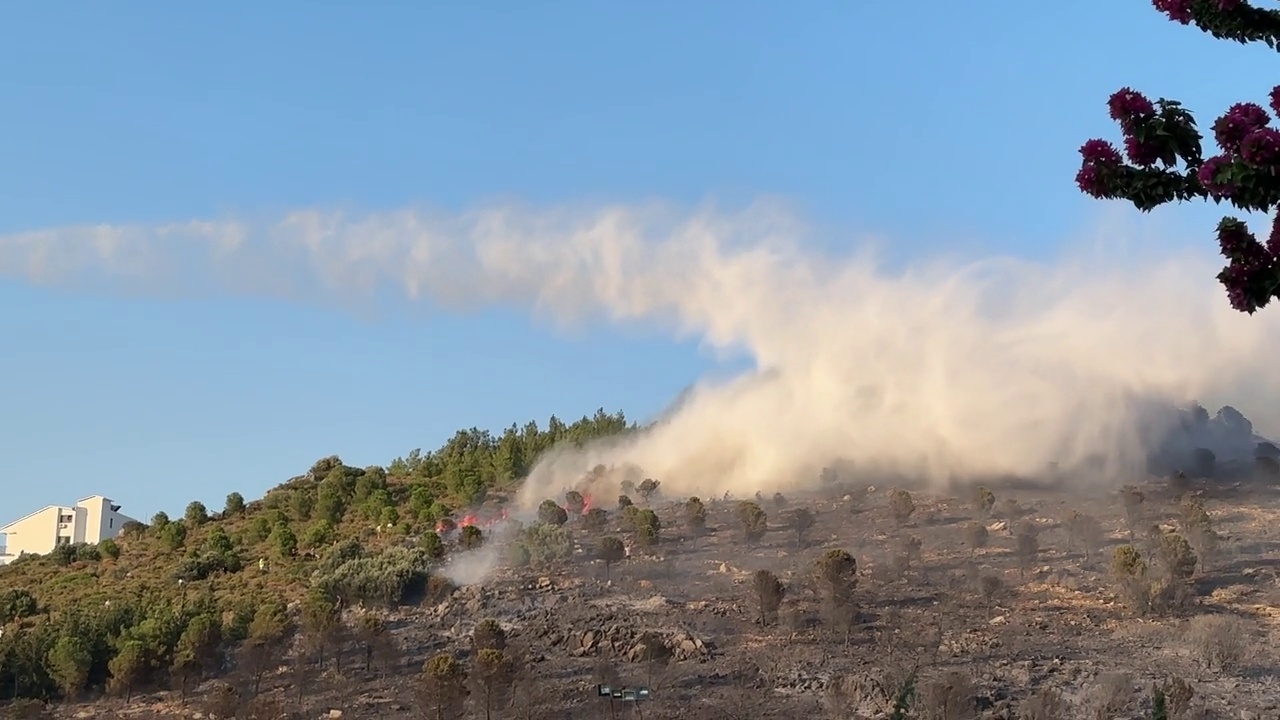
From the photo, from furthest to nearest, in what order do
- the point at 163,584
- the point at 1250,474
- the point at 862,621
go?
the point at 1250,474 < the point at 163,584 < the point at 862,621

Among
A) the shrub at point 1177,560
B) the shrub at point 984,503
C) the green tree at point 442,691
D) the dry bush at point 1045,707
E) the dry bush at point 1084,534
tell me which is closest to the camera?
the dry bush at point 1045,707

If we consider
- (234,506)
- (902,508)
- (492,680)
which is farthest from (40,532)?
(492,680)

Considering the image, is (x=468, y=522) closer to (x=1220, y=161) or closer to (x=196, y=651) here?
(x=196, y=651)

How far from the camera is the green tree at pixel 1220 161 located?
1122 cm

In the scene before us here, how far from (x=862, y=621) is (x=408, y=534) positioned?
37.3m

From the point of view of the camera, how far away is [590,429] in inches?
4744

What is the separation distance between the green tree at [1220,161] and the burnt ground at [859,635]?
32452 millimetres

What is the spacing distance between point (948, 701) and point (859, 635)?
10927 millimetres

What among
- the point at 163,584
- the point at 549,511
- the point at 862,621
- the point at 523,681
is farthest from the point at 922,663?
the point at 163,584

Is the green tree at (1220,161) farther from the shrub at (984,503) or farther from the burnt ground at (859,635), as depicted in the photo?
the shrub at (984,503)

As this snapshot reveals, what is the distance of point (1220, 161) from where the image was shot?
450 inches

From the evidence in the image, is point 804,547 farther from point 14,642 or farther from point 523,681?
point 14,642

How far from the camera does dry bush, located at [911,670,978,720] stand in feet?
137

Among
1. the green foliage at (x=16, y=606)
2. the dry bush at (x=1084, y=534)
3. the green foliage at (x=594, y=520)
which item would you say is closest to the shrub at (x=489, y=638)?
the green foliage at (x=594, y=520)
